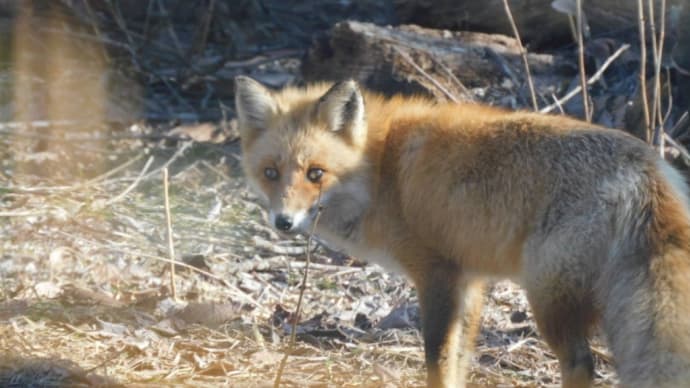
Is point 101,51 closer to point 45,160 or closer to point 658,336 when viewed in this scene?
point 45,160

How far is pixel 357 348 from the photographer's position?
15.6ft

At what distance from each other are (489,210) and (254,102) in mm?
1406

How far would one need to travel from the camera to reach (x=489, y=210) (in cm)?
393

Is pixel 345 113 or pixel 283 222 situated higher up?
pixel 345 113

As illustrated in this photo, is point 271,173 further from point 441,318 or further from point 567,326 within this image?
point 567,326

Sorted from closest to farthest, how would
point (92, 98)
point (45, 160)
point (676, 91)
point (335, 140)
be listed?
point (335, 140), point (676, 91), point (45, 160), point (92, 98)

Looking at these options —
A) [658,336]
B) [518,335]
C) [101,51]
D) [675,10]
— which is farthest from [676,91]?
[101,51]

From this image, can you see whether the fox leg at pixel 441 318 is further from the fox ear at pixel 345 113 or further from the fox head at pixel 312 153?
the fox ear at pixel 345 113

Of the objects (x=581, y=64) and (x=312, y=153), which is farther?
(x=581, y=64)

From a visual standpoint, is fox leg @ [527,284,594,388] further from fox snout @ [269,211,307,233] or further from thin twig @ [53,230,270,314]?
thin twig @ [53,230,270,314]

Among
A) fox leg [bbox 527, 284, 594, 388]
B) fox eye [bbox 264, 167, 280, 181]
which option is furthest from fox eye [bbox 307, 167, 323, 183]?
fox leg [bbox 527, 284, 594, 388]

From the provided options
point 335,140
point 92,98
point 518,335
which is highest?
point 335,140

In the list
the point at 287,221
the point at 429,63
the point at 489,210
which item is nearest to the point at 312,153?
the point at 287,221

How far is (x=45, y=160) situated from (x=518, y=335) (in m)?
4.24
